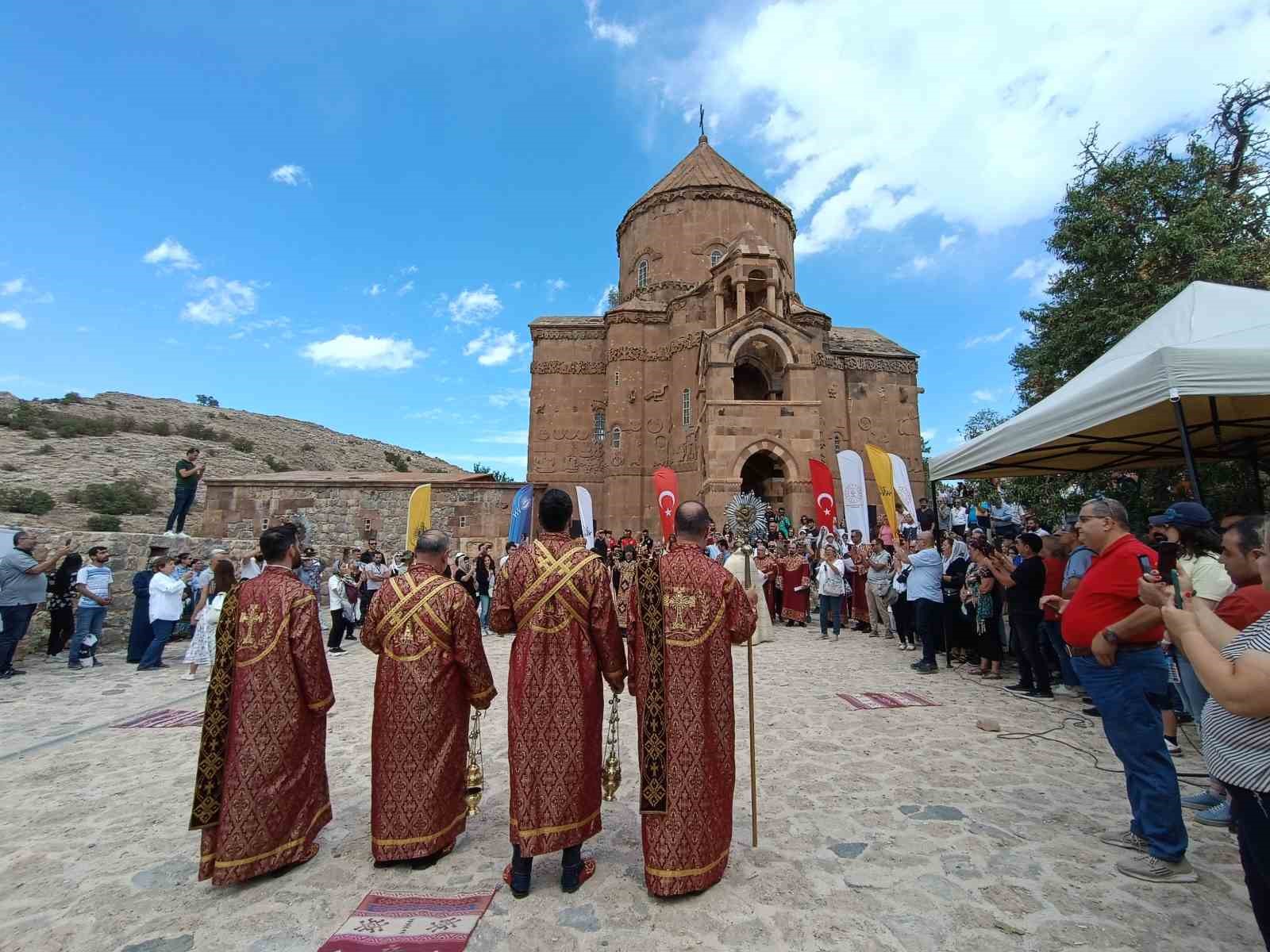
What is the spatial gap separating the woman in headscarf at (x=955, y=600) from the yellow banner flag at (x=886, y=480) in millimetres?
3294

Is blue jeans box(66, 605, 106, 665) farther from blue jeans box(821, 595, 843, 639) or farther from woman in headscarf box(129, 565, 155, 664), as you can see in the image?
blue jeans box(821, 595, 843, 639)

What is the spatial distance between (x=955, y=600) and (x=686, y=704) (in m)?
6.59

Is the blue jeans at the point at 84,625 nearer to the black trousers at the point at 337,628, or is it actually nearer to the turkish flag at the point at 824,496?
the black trousers at the point at 337,628

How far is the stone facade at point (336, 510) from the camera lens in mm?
18516

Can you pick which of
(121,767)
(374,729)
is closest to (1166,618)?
(374,729)

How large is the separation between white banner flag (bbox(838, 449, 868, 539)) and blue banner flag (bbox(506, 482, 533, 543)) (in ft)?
24.9

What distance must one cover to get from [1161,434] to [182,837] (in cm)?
956

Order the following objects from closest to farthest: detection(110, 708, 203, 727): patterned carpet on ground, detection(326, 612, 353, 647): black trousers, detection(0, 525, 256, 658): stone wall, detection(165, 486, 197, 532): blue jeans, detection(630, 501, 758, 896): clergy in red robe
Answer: detection(630, 501, 758, 896): clergy in red robe, detection(110, 708, 203, 727): patterned carpet on ground, detection(0, 525, 256, 658): stone wall, detection(326, 612, 353, 647): black trousers, detection(165, 486, 197, 532): blue jeans

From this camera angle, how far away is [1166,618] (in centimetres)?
216

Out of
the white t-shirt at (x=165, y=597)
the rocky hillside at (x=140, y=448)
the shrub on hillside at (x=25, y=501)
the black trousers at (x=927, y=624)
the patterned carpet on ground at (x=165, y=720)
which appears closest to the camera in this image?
the patterned carpet on ground at (x=165, y=720)

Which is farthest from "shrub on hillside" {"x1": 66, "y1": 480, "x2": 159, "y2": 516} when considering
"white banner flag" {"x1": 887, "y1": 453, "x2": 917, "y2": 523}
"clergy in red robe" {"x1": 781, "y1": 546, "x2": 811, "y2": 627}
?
"white banner flag" {"x1": 887, "y1": 453, "x2": 917, "y2": 523}

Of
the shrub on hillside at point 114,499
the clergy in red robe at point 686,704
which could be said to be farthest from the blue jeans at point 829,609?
the shrub on hillside at point 114,499

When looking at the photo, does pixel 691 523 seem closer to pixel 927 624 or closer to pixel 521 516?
pixel 927 624

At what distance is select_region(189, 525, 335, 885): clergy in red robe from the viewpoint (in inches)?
120
